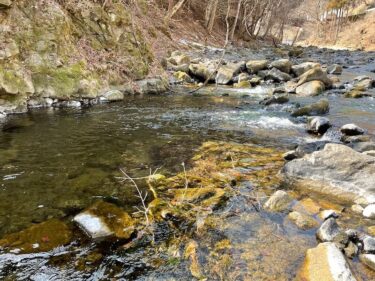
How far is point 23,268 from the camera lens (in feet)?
11.1

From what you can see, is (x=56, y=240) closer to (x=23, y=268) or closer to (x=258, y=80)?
(x=23, y=268)

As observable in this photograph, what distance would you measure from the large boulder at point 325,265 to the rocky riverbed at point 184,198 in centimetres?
1

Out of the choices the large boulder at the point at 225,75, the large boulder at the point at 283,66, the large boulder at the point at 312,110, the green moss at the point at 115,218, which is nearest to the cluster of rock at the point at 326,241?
the green moss at the point at 115,218

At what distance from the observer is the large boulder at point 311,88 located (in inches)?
526

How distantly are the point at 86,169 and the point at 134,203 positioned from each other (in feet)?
4.74

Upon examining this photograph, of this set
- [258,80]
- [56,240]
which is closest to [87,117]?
[56,240]

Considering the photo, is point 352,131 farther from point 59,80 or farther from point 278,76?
point 278,76

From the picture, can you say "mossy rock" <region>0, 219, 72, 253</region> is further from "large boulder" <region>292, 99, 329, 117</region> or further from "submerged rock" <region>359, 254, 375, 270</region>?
"large boulder" <region>292, 99, 329, 117</region>

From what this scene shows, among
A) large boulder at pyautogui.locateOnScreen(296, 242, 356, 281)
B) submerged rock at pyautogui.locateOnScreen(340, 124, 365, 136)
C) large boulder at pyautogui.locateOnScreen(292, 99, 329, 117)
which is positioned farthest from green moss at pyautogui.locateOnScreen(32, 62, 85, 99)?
large boulder at pyautogui.locateOnScreen(296, 242, 356, 281)

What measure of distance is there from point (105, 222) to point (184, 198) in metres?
1.15

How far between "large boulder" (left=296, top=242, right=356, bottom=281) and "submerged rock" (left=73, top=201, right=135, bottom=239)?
1895 mm

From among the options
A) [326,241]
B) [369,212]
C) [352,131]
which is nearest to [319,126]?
[352,131]

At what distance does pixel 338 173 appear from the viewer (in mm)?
5391

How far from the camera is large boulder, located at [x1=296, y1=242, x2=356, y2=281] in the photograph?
3.19 meters
